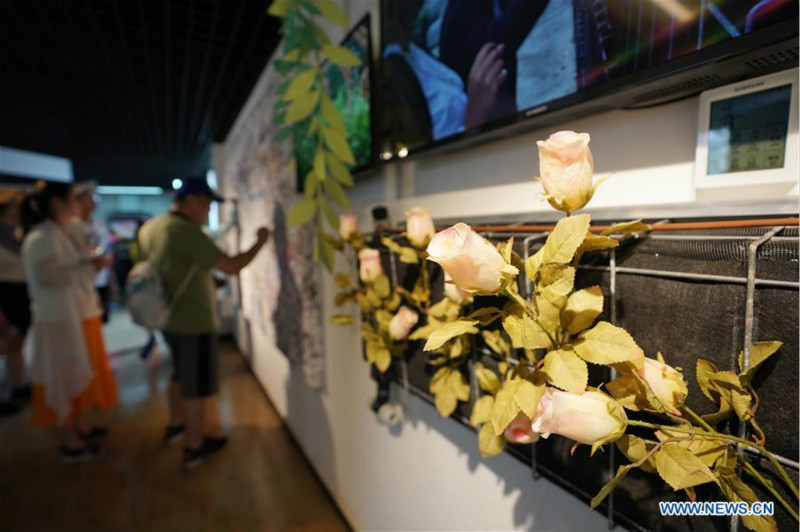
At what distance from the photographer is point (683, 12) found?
1.44ft

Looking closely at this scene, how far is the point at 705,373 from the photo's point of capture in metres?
0.40

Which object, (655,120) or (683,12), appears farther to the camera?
(655,120)

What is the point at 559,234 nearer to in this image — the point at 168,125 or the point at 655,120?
the point at 655,120

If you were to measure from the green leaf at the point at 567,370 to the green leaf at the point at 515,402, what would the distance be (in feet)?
0.14

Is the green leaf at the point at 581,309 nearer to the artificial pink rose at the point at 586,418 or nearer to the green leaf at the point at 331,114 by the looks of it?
the artificial pink rose at the point at 586,418

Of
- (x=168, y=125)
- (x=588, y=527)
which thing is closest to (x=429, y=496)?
(x=588, y=527)

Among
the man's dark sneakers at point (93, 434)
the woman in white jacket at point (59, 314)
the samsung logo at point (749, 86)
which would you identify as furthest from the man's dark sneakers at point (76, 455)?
the samsung logo at point (749, 86)

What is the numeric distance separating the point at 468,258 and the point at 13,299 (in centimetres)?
401

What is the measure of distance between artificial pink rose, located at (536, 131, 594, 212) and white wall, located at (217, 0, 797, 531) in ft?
0.35

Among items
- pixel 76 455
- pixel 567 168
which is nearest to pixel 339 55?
pixel 567 168

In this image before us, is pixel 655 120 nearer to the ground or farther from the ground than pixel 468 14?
nearer to the ground

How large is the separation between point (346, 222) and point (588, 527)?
0.84 metres

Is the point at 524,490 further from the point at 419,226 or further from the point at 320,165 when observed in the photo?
A: the point at 320,165

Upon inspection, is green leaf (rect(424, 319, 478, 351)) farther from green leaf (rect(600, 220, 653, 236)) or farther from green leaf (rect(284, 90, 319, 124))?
green leaf (rect(284, 90, 319, 124))
